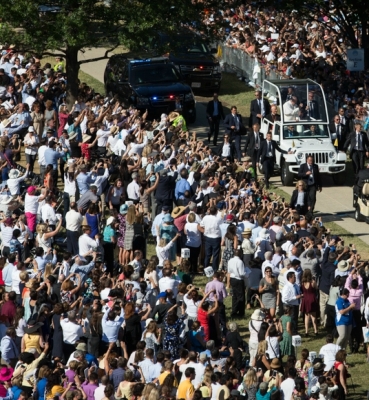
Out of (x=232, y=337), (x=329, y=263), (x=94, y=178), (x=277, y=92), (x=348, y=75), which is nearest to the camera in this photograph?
(x=232, y=337)

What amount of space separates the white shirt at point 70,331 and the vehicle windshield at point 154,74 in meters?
15.8

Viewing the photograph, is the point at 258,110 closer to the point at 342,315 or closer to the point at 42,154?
the point at 42,154

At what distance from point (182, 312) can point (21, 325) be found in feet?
8.17

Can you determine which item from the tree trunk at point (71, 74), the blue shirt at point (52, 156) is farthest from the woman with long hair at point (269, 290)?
the tree trunk at point (71, 74)

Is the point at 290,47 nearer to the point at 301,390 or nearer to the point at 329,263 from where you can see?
the point at 329,263

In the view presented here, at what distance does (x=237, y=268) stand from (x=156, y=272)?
68.0 inches

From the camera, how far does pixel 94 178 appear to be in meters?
24.5

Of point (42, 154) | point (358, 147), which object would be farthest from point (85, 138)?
point (358, 147)

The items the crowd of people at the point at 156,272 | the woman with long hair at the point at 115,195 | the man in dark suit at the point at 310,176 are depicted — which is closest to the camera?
the crowd of people at the point at 156,272

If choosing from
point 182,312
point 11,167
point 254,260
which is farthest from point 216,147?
point 182,312

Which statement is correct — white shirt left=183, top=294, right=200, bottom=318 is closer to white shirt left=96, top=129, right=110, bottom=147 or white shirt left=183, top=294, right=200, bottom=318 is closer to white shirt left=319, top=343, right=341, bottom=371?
white shirt left=319, top=343, right=341, bottom=371

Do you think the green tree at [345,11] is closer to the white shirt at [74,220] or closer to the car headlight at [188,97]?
the car headlight at [188,97]

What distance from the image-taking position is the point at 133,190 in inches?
993

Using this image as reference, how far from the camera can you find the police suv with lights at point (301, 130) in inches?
1172
